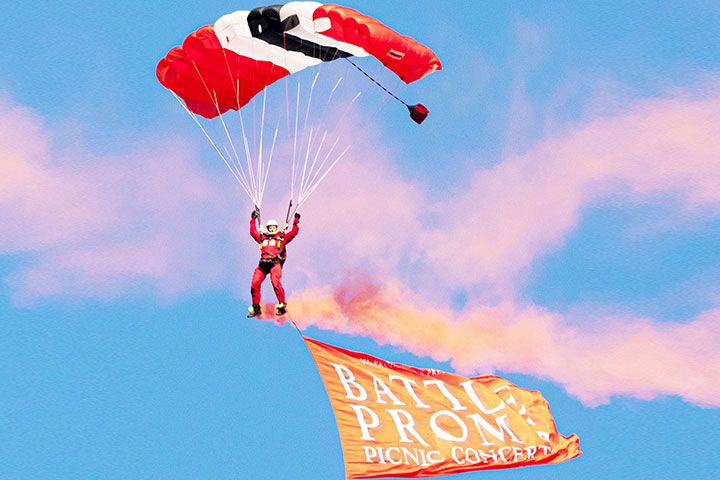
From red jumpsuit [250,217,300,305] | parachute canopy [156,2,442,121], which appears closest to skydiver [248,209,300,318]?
red jumpsuit [250,217,300,305]

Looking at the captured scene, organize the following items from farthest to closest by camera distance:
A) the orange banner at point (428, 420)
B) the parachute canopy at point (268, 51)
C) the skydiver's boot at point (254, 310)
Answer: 1. the orange banner at point (428, 420)
2. the parachute canopy at point (268, 51)
3. the skydiver's boot at point (254, 310)

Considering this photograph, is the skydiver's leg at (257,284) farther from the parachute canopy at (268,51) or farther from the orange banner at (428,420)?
the parachute canopy at (268,51)

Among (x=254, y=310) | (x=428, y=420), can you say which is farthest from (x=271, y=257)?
(x=428, y=420)

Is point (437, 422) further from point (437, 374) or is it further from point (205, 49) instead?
point (205, 49)

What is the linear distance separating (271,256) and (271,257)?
2 centimetres

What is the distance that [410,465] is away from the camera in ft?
75.5

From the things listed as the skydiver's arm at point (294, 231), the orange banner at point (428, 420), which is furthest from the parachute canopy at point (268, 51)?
the orange banner at point (428, 420)

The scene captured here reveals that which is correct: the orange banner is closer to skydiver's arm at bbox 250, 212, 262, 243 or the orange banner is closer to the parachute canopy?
skydiver's arm at bbox 250, 212, 262, 243

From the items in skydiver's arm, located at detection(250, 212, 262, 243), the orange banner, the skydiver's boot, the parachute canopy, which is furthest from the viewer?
the orange banner

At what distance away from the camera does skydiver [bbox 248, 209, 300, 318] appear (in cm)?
2216

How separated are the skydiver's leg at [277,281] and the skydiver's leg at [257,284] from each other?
17cm

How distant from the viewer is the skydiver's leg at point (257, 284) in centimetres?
2222

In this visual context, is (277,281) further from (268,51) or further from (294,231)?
(268,51)

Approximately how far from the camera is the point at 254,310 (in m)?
22.1
